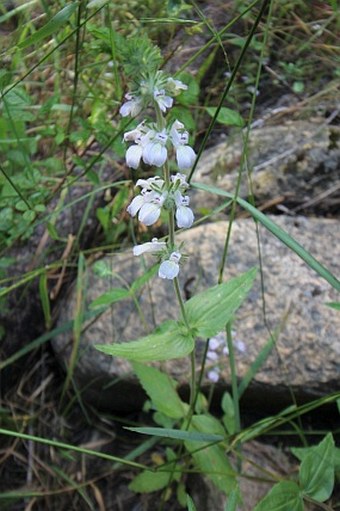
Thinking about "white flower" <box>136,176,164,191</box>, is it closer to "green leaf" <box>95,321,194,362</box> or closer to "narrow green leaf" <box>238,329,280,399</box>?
"green leaf" <box>95,321,194,362</box>

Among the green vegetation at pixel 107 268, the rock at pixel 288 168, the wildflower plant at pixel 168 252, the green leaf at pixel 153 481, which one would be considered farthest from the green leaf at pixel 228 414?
the rock at pixel 288 168

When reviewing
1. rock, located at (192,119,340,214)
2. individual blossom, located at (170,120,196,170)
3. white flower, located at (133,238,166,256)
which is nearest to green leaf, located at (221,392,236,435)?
white flower, located at (133,238,166,256)

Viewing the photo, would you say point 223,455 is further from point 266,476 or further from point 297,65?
point 297,65

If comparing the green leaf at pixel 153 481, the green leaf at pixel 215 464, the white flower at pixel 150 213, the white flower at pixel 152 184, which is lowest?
the green leaf at pixel 153 481

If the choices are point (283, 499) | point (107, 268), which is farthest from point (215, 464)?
point (107, 268)

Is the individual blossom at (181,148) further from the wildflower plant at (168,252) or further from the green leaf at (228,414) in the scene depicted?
the green leaf at (228,414)

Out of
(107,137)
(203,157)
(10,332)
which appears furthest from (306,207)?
(10,332)
